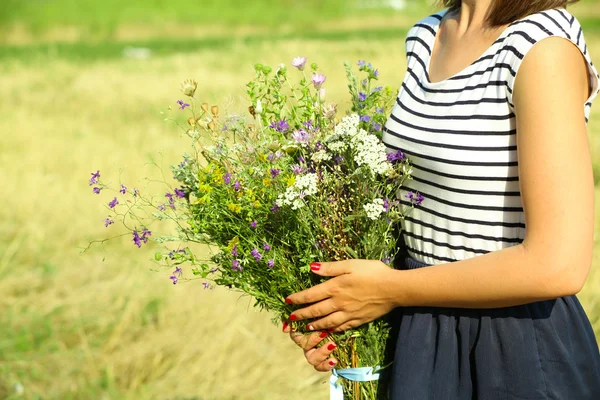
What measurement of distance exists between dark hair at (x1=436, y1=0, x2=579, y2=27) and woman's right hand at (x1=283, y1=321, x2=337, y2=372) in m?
0.73

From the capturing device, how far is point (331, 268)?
1491 mm

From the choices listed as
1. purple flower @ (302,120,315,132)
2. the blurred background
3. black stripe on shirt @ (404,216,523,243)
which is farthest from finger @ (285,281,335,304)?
the blurred background

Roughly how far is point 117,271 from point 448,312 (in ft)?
10.9

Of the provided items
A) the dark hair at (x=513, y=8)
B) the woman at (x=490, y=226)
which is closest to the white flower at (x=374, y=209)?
the woman at (x=490, y=226)

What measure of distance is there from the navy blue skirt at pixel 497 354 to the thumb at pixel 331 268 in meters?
0.17

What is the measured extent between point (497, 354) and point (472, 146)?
16.1 inches

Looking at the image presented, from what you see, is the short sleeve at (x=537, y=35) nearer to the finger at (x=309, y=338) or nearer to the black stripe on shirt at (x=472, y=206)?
the black stripe on shirt at (x=472, y=206)

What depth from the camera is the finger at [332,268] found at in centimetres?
148

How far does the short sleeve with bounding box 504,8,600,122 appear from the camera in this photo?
1.27m

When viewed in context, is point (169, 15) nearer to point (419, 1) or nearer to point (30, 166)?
point (419, 1)

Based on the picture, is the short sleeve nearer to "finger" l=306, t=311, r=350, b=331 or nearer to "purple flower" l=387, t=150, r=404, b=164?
"purple flower" l=387, t=150, r=404, b=164

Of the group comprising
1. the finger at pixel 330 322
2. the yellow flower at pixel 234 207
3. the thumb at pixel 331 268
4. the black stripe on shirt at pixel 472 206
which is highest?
the yellow flower at pixel 234 207

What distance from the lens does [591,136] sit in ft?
24.4

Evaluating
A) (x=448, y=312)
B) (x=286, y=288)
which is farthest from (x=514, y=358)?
(x=286, y=288)
